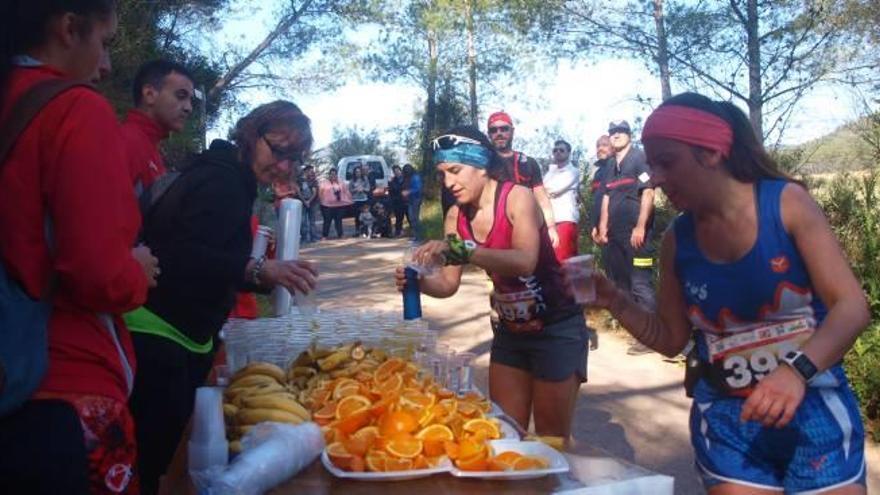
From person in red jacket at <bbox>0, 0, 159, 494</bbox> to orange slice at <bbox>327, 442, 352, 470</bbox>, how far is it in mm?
582

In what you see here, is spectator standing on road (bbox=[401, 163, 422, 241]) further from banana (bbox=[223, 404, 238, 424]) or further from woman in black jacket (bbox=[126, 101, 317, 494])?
banana (bbox=[223, 404, 238, 424])

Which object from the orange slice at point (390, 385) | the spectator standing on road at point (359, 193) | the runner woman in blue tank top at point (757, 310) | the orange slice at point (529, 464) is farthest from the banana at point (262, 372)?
the spectator standing on road at point (359, 193)

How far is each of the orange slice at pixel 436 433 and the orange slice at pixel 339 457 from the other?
0.23m

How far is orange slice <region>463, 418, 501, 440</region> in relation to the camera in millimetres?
2518

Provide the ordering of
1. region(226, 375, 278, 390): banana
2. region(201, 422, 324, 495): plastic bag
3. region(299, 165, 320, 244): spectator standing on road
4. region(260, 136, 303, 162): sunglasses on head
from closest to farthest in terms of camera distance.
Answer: region(201, 422, 324, 495): plastic bag → region(226, 375, 278, 390): banana → region(260, 136, 303, 162): sunglasses on head → region(299, 165, 320, 244): spectator standing on road

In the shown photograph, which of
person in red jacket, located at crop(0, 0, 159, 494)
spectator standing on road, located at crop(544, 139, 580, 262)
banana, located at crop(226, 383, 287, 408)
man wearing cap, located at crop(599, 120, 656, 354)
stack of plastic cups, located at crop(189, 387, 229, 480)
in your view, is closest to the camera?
person in red jacket, located at crop(0, 0, 159, 494)

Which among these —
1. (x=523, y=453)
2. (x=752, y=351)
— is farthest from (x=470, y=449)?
(x=752, y=351)


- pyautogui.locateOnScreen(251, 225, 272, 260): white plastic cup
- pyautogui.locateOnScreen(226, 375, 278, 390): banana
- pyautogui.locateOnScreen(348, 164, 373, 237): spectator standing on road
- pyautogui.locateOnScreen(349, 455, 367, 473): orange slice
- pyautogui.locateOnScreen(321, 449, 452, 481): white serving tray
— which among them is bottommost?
pyautogui.locateOnScreen(321, 449, 452, 481): white serving tray

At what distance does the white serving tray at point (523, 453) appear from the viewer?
224cm

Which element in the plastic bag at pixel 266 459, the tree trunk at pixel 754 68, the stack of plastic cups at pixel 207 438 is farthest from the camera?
the tree trunk at pixel 754 68

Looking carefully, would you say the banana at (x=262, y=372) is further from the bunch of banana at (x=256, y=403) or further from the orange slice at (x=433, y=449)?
the orange slice at (x=433, y=449)

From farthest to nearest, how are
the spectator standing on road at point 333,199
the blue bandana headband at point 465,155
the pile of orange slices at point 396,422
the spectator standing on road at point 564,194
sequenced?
the spectator standing on road at point 333,199, the spectator standing on road at point 564,194, the blue bandana headband at point 465,155, the pile of orange slices at point 396,422

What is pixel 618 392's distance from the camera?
6.52 m

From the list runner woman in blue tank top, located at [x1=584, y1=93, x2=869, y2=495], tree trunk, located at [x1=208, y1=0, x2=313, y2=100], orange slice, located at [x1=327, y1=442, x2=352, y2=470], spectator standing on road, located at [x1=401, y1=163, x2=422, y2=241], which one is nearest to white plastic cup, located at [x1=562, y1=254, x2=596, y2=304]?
runner woman in blue tank top, located at [x1=584, y1=93, x2=869, y2=495]
